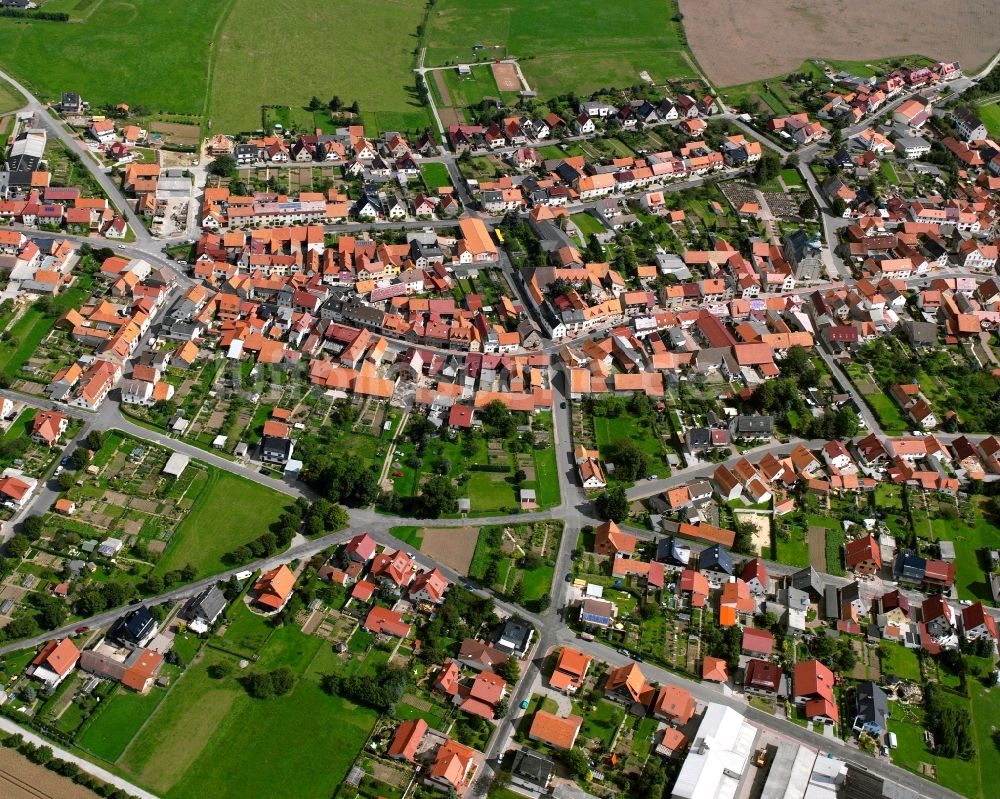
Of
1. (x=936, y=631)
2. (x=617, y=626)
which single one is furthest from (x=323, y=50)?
(x=936, y=631)

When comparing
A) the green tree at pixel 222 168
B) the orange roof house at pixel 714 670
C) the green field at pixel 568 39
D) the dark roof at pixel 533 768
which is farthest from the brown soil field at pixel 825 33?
the dark roof at pixel 533 768

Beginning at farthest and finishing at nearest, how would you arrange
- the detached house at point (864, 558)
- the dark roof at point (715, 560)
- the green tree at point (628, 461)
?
the green tree at point (628, 461), the detached house at point (864, 558), the dark roof at point (715, 560)

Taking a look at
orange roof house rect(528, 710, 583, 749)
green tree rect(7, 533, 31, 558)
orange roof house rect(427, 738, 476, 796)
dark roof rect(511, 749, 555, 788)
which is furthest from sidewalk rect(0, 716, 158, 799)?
orange roof house rect(528, 710, 583, 749)

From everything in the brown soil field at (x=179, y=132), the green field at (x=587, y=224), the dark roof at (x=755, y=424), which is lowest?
the dark roof at (x=755, y=424)

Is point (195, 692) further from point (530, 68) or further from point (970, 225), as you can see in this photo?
point (530, 68)

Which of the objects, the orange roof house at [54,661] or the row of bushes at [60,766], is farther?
the orange roof house at [54,661]

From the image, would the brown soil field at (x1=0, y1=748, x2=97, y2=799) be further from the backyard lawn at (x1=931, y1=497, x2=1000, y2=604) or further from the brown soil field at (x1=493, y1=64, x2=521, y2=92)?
the brown soil field at (x1=493, y1=64, x2=521, y2=92)

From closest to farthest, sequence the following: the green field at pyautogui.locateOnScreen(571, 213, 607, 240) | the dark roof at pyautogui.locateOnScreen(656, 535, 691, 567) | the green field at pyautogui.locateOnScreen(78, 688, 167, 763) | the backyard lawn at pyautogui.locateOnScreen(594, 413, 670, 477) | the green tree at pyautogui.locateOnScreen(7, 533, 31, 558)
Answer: the green field at pyautogui.locateOnScreen(78, 688, 167, 763) < the green tree at pyautogui.locateOnScreen(7, 533, 31, 558) < the dark roof at pyautogui.locateOnScreen(656, 535, 691, 567) < the backyard lawn at pyautogui.locateOnScreen(594, 413, 670, 477) < the green field at pyautogui.locateOnScreen(571, 213, 607, 240)

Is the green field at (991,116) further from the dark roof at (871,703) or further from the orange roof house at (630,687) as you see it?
the orange roof house at (630,687)
